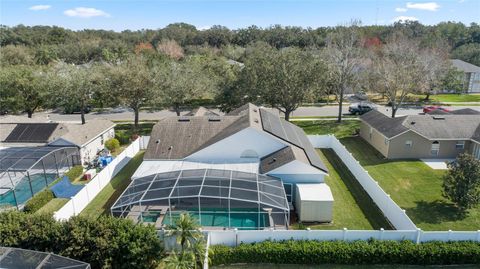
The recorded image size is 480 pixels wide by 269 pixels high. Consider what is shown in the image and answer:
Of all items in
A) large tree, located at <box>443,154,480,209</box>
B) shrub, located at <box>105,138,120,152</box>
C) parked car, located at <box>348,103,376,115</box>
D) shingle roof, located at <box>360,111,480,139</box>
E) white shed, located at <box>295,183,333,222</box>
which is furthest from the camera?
parked car, located at <box>348,103,376,115</box>

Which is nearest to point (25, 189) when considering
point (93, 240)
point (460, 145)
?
point (93, 240)

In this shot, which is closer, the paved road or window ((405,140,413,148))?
window ((405,140,413,148))

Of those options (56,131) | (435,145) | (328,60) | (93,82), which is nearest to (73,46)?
(93,82)

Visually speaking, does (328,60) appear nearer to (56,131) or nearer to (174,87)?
(174,87)

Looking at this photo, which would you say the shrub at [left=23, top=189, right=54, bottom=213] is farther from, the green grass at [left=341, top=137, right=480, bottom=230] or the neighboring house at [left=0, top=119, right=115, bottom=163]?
the green grass at [left=341, top=137, right=480, bottom=230]

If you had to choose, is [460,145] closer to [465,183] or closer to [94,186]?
[465,183]

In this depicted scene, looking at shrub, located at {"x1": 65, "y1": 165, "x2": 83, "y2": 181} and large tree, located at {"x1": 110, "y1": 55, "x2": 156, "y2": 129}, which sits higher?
large tree, located at {"x1": 110, "y1": 55, "x2": 156, "y2": 129}

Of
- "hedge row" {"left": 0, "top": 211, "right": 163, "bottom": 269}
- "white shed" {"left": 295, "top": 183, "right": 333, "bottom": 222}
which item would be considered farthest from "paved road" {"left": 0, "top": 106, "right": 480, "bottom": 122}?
"hedge row" {"left": 0, "top": 211, "right": 163, "bottom": 269}
